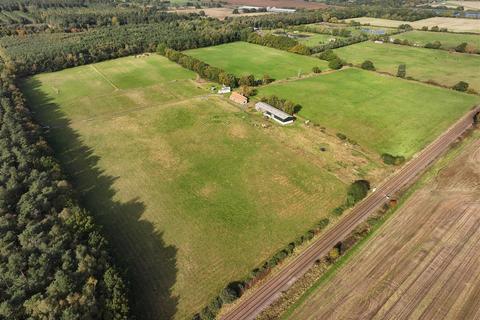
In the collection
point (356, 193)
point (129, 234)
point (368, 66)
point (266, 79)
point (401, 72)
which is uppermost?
point (401, 72)

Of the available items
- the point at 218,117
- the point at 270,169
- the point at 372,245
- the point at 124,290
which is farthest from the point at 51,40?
the point at 372,245

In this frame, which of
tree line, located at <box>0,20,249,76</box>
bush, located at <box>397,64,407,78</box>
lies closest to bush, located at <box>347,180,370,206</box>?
bush, located at <box>397,64,407,78</box>

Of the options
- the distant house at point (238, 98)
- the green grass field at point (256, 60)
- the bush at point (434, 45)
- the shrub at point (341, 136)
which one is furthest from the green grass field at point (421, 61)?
the distant house at point (238, 98)

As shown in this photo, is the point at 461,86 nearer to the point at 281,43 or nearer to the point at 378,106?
the point at 378,106

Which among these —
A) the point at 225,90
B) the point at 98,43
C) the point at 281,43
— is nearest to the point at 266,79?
the point at 225,90

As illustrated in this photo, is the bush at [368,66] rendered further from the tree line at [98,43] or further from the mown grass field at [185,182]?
the tree line at [98,43]

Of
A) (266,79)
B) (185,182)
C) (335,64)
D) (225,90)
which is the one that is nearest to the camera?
(185,182)
